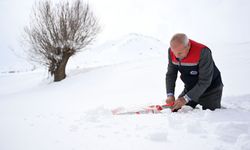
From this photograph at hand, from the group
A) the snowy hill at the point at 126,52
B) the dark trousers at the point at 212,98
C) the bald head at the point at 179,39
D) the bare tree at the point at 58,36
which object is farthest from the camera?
the snowy hill at the point at 126,52

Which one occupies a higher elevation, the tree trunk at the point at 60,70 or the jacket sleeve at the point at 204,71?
the jacket sleeve at the point at 204,71

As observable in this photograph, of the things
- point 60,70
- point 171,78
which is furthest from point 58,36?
point 171,78

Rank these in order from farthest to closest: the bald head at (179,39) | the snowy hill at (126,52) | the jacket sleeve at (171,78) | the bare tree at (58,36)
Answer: the snowy hill at (126,52) < the bare tree at (58,36) < the jacket sleeve at (171,78) < the bald head at (179,39)

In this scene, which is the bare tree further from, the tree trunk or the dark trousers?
the dark trousers

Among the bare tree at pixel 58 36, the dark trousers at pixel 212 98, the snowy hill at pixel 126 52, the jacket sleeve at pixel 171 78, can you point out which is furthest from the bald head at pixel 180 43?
the snowy hill at pixel 126 52

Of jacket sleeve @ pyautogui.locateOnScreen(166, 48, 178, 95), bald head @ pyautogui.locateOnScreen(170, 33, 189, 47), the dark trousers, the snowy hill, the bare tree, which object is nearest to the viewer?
bald head @ pyautogui.locateOnScreen(170, 33, 189, 47)

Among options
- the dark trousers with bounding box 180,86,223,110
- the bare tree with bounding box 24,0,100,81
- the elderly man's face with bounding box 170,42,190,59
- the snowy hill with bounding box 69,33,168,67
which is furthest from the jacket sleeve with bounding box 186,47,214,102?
the snowy hill with bounding box 69,33,168,67

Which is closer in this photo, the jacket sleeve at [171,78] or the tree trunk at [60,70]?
the jacket sleeve at [171,78]

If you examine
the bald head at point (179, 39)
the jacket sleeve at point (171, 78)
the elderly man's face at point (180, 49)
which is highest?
the bald head at point (179, 39)

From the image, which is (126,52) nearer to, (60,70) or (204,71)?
(60,70)

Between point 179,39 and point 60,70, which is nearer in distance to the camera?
point 179,39

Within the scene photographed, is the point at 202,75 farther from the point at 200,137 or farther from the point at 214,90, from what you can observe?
the point at 200,137

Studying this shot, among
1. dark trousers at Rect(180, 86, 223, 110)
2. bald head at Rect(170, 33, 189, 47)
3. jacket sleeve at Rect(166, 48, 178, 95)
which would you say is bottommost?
dark trousers at Rect(180, 86, 223, 110)

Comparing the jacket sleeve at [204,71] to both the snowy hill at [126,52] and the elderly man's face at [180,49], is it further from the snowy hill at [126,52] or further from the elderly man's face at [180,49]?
the snowy hill at [126,52]
